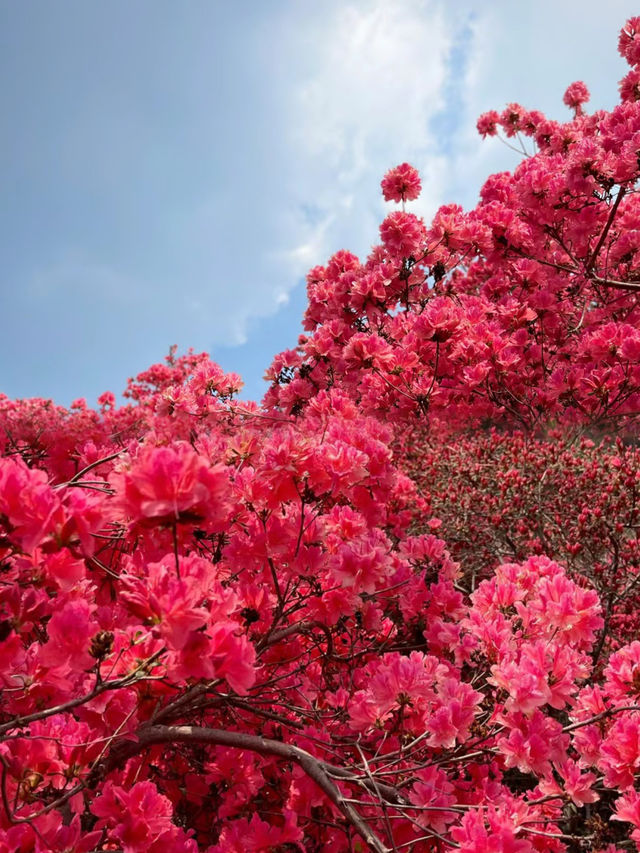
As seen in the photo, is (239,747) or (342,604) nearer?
(239,747)

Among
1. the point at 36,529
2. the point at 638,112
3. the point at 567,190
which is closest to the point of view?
the point at 36,529

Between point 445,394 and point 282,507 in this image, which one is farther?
point 445,394

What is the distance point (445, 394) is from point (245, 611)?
2.66 meters

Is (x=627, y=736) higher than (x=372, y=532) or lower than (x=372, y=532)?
lower

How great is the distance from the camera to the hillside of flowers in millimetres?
1458

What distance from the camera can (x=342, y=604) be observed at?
228 cm

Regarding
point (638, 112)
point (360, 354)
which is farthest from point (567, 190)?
point (360, 354)

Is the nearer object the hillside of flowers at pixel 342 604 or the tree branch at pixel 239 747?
the hillside of flowers at pixel 342 604

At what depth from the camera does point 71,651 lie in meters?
1.48

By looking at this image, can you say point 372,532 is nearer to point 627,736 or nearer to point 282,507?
point 282,507

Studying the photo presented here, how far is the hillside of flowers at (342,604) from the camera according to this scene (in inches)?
57.4

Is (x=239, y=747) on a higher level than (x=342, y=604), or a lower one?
lower

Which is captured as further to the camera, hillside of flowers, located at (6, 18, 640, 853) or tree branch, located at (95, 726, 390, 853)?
tree branch, located at (95, 726, 390, 853)

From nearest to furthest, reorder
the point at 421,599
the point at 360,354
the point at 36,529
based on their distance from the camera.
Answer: the point at 36,529, the point at 421,599, the point at 360,354
